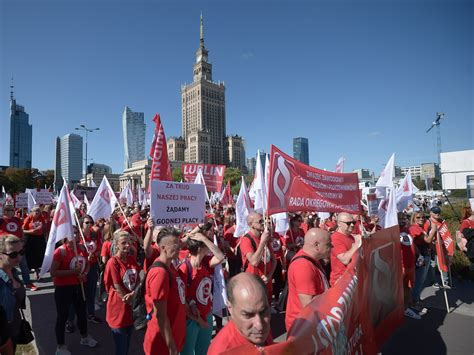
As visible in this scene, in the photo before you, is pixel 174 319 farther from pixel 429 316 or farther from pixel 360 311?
pixel 429 316

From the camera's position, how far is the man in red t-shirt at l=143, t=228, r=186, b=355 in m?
2.65

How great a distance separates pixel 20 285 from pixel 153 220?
1503 millimetres

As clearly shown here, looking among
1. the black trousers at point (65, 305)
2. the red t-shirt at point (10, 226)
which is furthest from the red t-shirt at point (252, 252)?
the red t-shirt at point (10, 226)

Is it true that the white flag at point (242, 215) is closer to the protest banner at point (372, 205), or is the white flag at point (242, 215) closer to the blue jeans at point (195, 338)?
the protest banner at point (372, 205)

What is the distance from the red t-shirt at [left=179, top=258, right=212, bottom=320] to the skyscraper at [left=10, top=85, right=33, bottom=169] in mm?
154098

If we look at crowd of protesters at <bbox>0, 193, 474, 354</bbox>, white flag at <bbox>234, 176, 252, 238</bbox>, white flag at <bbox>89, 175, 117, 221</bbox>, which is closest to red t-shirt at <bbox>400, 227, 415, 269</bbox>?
crowd of protesters at <bbox>0, 193, 474, 354</bbox>

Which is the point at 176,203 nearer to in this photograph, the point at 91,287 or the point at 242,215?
the point at 91,287

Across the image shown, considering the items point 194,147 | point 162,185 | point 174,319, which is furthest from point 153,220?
point 194,147

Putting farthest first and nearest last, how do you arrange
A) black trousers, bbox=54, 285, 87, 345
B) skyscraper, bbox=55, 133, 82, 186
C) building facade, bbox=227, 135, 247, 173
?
building facade, bbox=227, 135, 247, 173, skyscraper, bbox=55, 133, 82, 186, black trousers, bbox=54, 285, 87, 345

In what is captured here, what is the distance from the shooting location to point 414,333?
4.96m

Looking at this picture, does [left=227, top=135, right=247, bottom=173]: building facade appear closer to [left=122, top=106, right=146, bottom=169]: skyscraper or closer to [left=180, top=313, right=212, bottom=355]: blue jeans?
[left=122, top=106, right=146, bottom=169]: skyscraper

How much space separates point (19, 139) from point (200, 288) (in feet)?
530

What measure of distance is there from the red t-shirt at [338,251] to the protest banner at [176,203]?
1953 mm

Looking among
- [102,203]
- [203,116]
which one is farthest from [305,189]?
[203,116]
